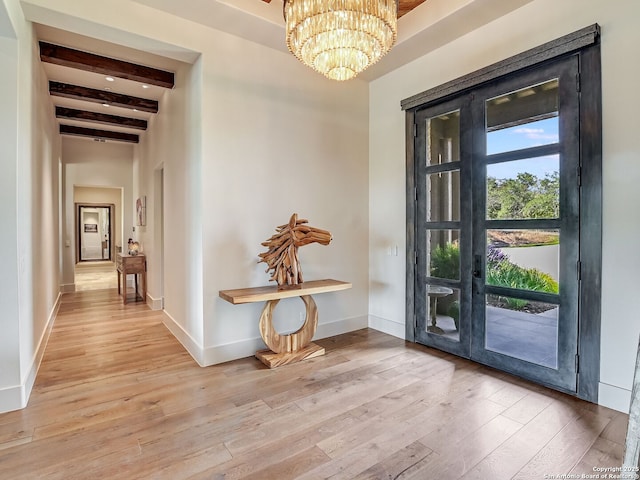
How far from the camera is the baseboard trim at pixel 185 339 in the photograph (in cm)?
340

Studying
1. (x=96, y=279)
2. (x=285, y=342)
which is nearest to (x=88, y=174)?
(x=96, y=279)

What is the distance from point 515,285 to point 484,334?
0.58 meters

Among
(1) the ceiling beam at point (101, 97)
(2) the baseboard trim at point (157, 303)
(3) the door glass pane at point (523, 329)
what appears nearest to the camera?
(3) the door glass pane at point (523, 329)

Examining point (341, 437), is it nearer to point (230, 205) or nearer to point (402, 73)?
point (230, 205)

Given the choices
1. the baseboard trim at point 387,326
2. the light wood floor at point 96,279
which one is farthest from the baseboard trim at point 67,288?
the baseboard trim at point 387,326

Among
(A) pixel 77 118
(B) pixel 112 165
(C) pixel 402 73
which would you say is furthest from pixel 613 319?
(B) pixel 112 165

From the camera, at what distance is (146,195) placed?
6094 millimetres

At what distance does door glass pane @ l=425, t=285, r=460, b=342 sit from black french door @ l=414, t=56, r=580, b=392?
11 mm

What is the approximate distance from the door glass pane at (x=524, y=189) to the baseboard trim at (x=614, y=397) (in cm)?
135

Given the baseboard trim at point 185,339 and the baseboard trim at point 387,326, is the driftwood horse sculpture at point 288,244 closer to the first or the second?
the baseboard trim at point 185,339

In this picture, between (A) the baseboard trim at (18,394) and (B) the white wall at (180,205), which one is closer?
(A) the baseboard trim at (18,394)

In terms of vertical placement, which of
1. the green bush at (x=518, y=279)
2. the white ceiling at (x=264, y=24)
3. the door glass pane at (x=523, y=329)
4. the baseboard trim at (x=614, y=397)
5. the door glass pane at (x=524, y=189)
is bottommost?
the baseboard trim at (x=614, y=397)

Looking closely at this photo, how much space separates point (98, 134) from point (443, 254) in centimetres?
704

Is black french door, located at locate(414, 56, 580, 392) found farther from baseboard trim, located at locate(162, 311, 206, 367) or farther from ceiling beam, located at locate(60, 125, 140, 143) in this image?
ceiling beam, located at locate(60, 125, 140, 143)
